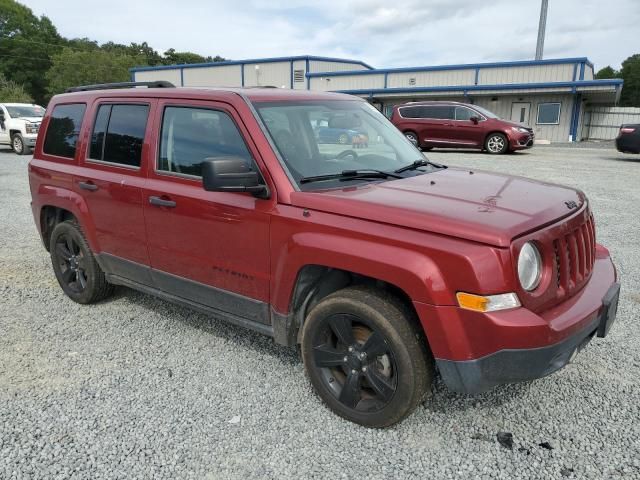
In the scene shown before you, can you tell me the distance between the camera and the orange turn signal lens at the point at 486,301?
2338mm

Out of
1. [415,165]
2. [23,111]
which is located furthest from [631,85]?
[415,165]

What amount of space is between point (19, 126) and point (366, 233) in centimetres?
1936

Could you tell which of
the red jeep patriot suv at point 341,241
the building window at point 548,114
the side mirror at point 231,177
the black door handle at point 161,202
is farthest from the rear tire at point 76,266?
the building window at point 548,114

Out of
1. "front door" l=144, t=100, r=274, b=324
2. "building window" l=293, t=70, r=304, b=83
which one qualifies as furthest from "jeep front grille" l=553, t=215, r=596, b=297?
"building window" l=293, t=70, r=304, b=83

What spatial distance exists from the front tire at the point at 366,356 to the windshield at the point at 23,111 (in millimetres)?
19589

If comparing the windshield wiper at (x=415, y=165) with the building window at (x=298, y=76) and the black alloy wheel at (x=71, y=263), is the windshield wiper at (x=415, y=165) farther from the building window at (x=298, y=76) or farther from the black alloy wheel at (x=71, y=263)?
the building window at (x=298, y=76)

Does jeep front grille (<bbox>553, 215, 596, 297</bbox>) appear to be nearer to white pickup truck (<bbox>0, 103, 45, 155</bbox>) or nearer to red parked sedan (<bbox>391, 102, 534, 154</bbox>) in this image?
red parked sedan (<bbox>391, 102, 534, 154</bbox>)

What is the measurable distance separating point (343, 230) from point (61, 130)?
3.21m

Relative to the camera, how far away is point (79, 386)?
3287 mm

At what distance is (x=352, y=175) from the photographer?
321 cm

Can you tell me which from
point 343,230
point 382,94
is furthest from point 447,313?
point 382,94

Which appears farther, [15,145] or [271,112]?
[15,145]

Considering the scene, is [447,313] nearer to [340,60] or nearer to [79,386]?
[79,386]

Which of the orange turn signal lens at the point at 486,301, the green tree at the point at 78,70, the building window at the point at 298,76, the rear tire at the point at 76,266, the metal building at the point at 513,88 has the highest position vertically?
the green tree at the point at 78,70
